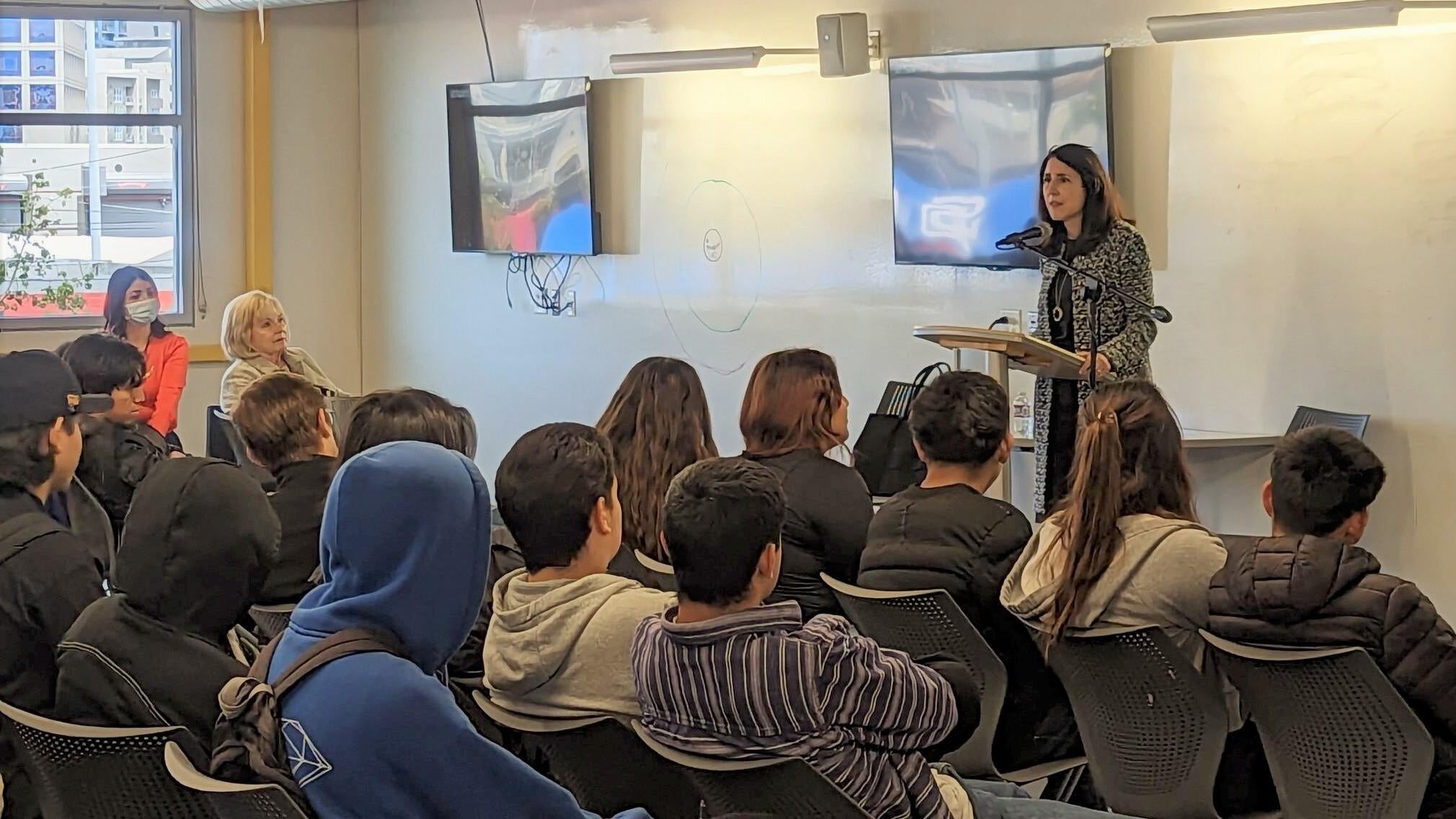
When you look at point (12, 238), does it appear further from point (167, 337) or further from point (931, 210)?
point (931, 210)

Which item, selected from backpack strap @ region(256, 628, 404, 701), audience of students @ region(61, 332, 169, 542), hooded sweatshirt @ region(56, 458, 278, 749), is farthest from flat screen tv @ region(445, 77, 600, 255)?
backpack strap @ region(256, 628, 404, 701)

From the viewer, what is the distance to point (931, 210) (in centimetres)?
579

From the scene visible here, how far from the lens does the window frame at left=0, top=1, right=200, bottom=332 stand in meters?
8.10

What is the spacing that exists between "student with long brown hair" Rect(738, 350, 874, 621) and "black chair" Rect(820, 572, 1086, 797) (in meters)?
0.27

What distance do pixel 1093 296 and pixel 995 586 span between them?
144 centimetres

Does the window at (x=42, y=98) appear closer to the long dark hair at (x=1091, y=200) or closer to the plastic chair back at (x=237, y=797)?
the long dark hair at (x=1091, y=200)

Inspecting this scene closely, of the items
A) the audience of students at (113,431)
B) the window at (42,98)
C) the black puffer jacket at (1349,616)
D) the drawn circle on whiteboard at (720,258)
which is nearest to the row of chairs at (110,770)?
the black puffer jacket at (1349,616)

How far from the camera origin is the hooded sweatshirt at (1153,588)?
2.71 m

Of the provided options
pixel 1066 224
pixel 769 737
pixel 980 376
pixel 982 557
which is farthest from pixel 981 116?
pixel 769 737

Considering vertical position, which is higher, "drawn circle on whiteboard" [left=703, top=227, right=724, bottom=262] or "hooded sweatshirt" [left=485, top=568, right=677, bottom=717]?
"drawn circle on whiteboard" [left=703, top=227, right=724, bottom=262]

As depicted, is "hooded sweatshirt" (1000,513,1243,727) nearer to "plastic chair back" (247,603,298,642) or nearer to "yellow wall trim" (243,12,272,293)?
"plastic chair back" (247,603,298,642)

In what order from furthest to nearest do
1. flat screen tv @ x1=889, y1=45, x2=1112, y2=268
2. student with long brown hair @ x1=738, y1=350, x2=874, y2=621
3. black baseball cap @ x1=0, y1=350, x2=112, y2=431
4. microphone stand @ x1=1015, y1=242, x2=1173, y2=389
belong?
flat screen tv @ x1=889, y1=45, x2=1112, y2=268
microphone stand @ x1=1015, y1=242, x2=1173, y2=389
student with long brown hair @ x1=738, y1=350, x2=874, y2=621
black baseball cap @ x1=0, y1=350, x2=112, y2=431

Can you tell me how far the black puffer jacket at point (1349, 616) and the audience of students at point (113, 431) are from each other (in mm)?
2643

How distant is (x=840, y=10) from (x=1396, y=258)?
2.48m
